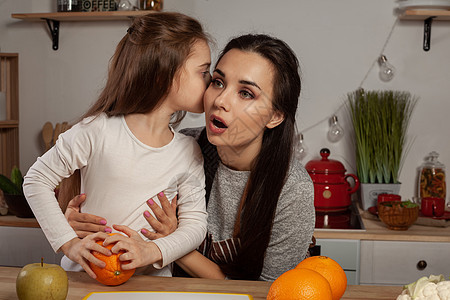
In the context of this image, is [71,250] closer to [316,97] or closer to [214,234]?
[214,234]

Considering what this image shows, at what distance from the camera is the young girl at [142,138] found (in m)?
1.20

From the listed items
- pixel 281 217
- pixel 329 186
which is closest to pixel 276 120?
pixel 281 217

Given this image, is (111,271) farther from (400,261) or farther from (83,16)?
(83,16)

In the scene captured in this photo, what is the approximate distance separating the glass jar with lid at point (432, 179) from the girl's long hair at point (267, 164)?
4.31 feet

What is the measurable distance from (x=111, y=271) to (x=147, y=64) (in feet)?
1.71

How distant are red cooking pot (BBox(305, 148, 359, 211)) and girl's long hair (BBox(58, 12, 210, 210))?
1162 millimetres

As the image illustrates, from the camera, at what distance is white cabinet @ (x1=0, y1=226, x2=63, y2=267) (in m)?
2.22

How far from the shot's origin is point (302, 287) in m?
0.75

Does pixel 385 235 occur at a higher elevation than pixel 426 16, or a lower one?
lower

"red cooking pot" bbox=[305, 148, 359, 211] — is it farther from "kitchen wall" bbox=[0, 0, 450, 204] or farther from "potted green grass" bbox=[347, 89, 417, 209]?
"kitchen wall" bbox=[0, 0, 450, 204]

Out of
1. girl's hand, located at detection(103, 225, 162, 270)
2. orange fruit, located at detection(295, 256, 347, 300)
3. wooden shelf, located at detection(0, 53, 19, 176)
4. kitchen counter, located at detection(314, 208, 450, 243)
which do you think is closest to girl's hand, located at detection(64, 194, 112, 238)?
girl's hand, located at detection(103, 225, 162, 270)

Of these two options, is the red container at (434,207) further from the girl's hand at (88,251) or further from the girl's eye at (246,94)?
the girl's hand at (88,251)

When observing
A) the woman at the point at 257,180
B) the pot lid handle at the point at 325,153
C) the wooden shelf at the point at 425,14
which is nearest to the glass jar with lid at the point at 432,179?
the pot lid handle at the point at 325,153

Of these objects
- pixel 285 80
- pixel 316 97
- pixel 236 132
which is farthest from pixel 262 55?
pixel 316 97
